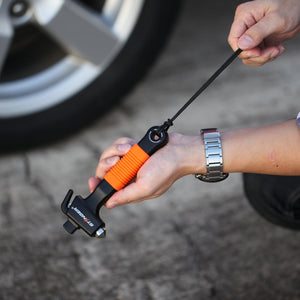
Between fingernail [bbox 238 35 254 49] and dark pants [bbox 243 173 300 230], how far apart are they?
398 millimetres

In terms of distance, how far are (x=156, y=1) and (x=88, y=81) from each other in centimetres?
39

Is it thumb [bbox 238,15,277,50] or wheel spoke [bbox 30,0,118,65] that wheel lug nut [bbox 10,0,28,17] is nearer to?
wheel spoke [bbox 30,0,118,65]

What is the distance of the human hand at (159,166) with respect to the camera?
3.03ft

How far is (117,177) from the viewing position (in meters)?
0.95

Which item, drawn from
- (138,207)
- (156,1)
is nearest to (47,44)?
(156,1)

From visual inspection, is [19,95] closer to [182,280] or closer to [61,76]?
[61,76]

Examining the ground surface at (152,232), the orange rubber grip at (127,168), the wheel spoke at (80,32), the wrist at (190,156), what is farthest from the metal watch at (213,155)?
the wheel spoke at (80,32)

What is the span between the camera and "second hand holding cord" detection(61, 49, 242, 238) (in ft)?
3.08

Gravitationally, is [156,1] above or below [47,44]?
above

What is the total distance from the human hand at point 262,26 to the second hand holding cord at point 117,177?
0.14 feet

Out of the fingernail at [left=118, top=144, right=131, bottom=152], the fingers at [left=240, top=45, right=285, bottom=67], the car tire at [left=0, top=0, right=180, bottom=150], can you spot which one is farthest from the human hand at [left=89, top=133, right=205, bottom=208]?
the car tire at [left=0, top=0, right=180, bottom=150]

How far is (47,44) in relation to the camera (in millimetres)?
1761

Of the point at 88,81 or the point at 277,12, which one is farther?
the point at 88,81

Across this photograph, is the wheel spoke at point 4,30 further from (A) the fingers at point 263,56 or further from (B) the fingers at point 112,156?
(A) the fingers at point 263,56
